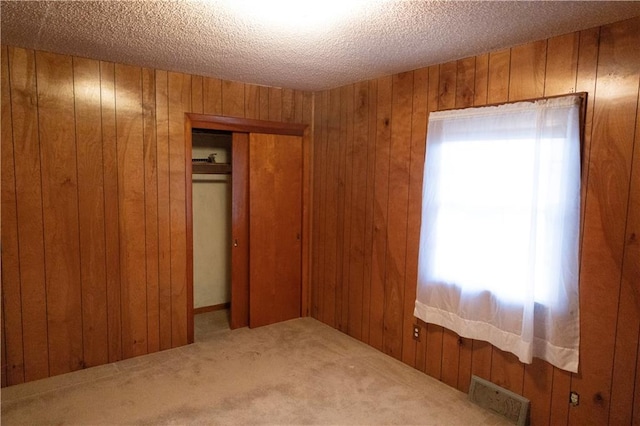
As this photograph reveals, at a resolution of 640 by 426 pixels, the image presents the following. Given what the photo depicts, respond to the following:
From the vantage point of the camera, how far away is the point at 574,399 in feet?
7.92

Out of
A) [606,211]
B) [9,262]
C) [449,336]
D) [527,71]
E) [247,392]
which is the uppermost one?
[527,71]

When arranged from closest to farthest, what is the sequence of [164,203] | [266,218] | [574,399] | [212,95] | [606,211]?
[606,211] → [574,399] → [164,203] → [212,95] → [266,218]

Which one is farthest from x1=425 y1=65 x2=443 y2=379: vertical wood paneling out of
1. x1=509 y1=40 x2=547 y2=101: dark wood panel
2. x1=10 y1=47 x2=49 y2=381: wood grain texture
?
x1=10 y1=47 x2=49 y2=381: wood grain texture

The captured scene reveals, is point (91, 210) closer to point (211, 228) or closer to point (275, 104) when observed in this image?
point (211, 228)

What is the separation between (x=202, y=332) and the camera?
4059 millimetres

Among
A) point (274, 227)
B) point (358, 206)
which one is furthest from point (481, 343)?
point (274, 227)

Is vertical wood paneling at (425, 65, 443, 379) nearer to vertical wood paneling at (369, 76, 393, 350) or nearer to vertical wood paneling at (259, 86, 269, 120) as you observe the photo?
vertical wood paneling at (369, 76, 393, 350)

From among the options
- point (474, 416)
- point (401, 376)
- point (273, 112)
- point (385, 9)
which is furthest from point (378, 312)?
point (385, 9)

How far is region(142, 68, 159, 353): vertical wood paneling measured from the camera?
3400 millimetres

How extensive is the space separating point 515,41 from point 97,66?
117 inches

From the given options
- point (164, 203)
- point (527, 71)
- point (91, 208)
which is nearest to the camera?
point (527, 71)

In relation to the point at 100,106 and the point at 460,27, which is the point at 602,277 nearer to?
the point at 460,27

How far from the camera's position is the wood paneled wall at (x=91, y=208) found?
2.96 m

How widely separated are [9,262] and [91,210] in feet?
2.07
